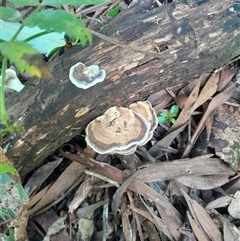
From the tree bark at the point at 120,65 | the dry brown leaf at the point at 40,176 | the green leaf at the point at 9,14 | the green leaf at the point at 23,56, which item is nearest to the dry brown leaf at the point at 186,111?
the tree bark at the point at 120,65

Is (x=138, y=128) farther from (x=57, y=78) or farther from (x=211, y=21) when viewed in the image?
(x=211, y=21)

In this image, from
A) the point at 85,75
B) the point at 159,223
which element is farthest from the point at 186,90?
the point at 159,223

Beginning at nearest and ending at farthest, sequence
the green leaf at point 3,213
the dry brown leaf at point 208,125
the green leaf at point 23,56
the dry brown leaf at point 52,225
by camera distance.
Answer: the green leaf at point 23,56 < the green leaf at point 3,213 < the dry brown leaf at point 52,225 < the dry brown leaf at point 208,125

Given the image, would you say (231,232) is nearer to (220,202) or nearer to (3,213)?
(220,202)

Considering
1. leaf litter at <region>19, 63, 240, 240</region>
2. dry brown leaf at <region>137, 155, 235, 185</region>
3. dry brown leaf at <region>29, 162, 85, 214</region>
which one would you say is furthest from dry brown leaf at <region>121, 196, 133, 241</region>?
dry brown leaf at <region>29, 162, 85, 214</region>

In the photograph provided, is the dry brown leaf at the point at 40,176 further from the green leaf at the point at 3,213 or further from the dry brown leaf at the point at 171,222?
the dry brown leaf at the point at 171,222
